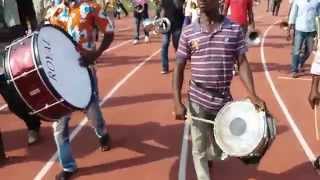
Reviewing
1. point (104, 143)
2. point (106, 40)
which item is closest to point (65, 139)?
point (106, 40)

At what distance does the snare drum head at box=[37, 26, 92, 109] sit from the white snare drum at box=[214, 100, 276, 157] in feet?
4.36

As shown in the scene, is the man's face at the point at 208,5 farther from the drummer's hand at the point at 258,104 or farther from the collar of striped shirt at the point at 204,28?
the drummer's hand at the point at 258,104

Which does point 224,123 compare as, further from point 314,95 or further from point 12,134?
point 12,134

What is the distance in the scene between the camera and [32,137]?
7426 millimetres

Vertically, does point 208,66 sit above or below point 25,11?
below

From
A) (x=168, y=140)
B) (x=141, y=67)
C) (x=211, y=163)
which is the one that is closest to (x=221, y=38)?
(x=211, y=163)

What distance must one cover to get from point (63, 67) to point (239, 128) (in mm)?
1712

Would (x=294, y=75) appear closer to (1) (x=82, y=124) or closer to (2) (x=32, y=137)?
(1) (x=82, y=124)

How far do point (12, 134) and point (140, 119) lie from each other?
187cm

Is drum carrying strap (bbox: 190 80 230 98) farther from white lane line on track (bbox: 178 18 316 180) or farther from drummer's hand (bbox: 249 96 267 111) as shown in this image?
white lane line on track (bbox: 178 18 316 180)

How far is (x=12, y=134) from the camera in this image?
7.88 metres

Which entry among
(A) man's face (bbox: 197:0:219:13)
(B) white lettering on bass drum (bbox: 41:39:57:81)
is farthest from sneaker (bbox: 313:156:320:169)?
(B) white lettering on bass drum (bbox: 41:39:57:81)

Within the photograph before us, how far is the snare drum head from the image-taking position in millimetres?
5062

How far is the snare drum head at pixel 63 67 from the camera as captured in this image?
5062 mm
